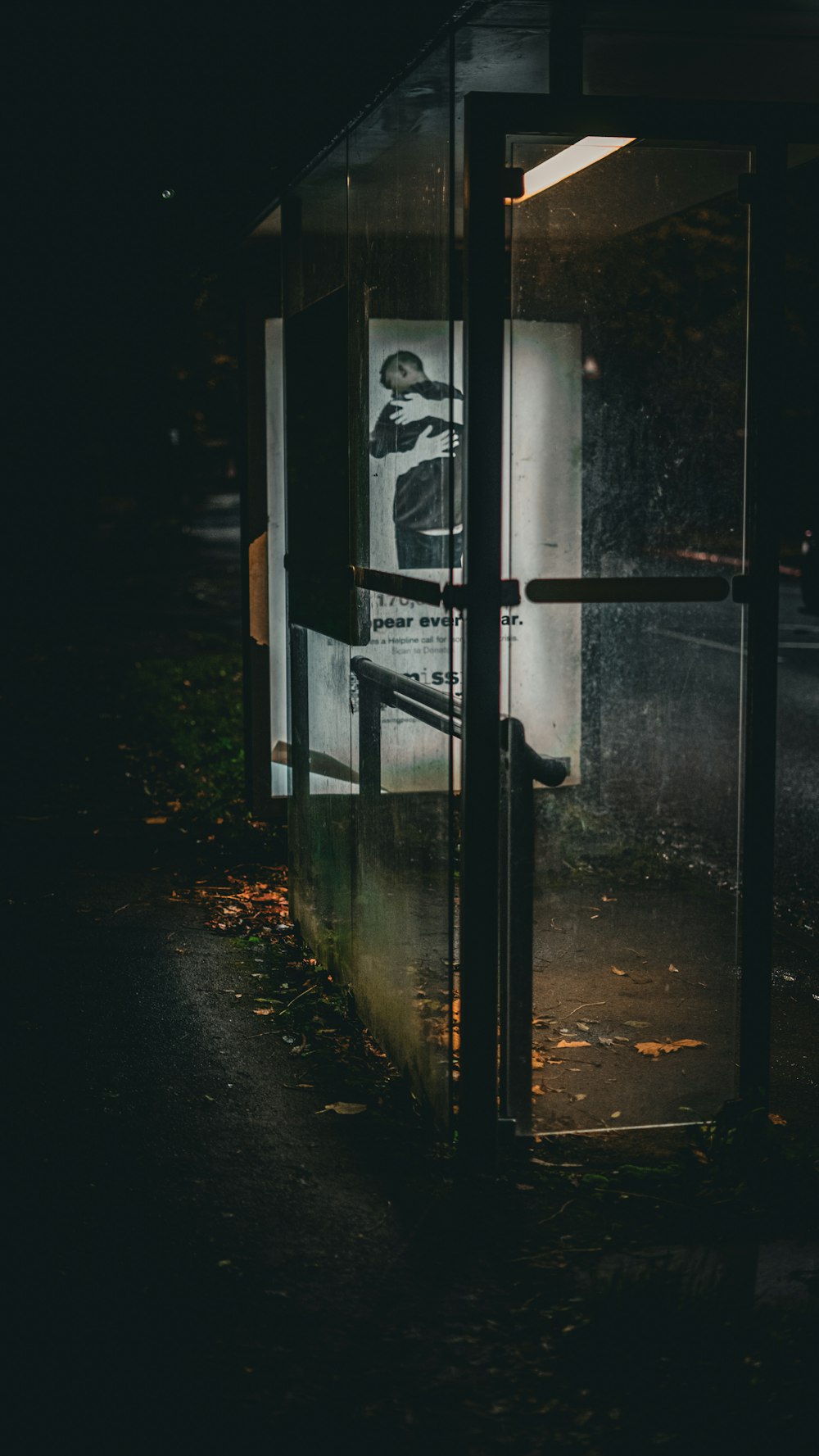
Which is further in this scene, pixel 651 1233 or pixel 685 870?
pixel 685 870

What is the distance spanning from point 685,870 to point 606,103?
2207 millimetres

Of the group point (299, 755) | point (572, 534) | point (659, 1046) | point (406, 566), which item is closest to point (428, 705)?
point (406, 566)

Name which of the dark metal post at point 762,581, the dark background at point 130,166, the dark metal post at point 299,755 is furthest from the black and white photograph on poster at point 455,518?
the dark metal post at point 299,755

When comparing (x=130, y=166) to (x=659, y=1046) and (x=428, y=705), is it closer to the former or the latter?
(x=428, y=705)

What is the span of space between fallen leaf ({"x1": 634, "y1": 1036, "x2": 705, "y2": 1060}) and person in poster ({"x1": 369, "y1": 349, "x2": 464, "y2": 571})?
1.56 m

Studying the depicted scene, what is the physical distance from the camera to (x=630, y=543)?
4430 mm

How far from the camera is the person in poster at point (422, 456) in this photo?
4.15 metres

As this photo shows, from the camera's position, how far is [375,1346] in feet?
11.2

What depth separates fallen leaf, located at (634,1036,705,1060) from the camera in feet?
14.9

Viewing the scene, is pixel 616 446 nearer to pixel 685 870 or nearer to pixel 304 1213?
pixel 685 870

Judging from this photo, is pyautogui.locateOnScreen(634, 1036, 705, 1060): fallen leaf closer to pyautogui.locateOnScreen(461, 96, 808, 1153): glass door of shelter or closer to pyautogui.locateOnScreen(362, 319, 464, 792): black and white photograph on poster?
pyautogui.locateOnScreen(461, 96, 808, 1153): glass door of shelter

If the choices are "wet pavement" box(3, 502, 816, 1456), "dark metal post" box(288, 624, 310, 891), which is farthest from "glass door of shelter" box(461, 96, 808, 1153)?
"dark metal post" box(288, 624, 310, 891)

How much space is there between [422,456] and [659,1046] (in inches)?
73.7

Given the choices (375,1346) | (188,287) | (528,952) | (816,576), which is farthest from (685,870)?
(816,576)
